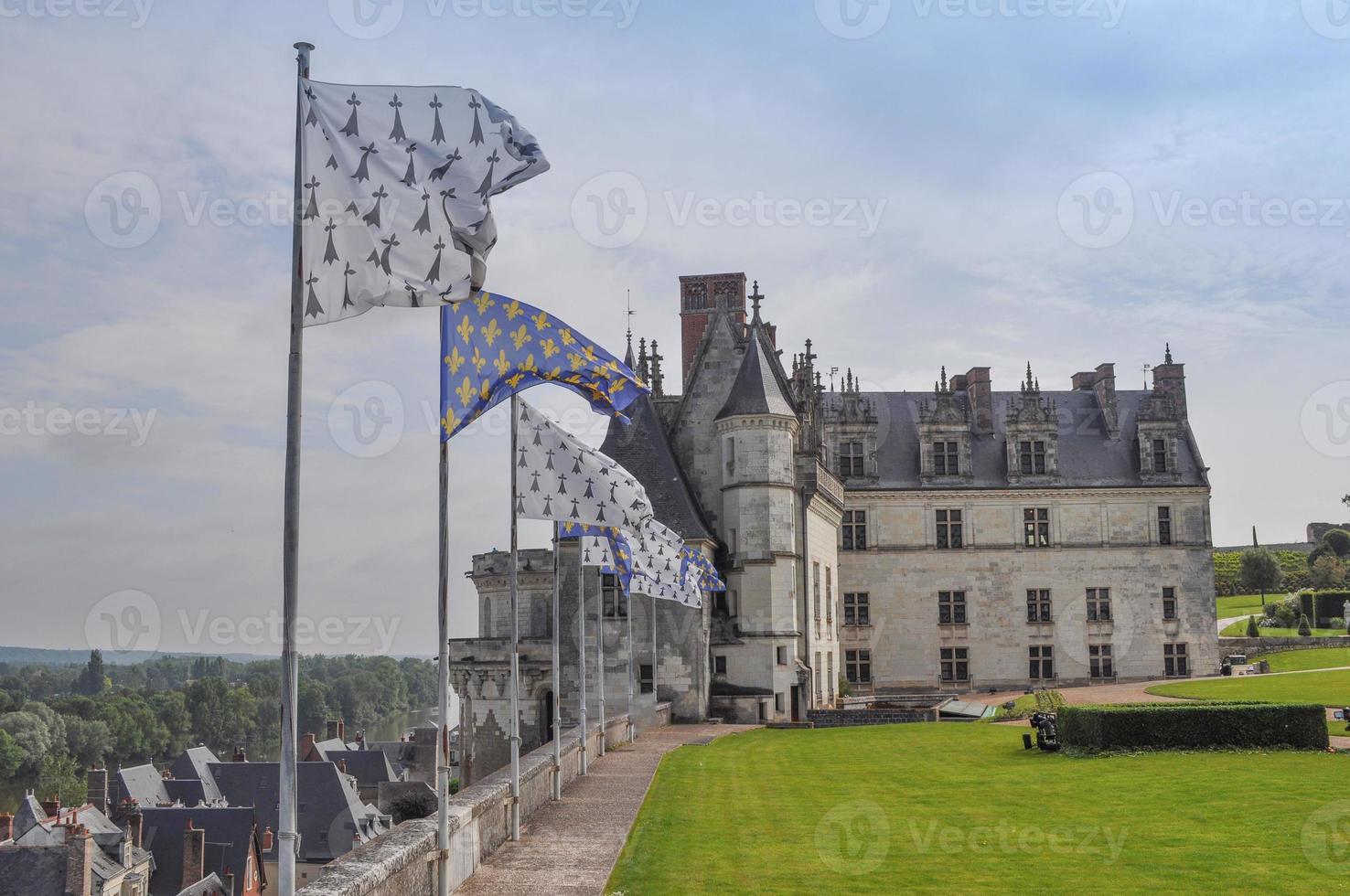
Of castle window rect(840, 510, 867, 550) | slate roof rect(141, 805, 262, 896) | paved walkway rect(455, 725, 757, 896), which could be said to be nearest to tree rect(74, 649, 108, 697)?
slate roof rect(141, 805, 262, 896)

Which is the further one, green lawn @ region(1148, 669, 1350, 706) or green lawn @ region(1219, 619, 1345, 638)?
green lawn @ region(1219, 619, 1345, 638)

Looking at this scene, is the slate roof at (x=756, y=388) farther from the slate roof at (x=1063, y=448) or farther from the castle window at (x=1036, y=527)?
the castle window at (x=1036, y=527)

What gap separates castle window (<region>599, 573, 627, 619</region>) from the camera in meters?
41.2

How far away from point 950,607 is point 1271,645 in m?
22.0

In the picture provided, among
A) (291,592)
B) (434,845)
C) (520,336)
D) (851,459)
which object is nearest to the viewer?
(291,592)

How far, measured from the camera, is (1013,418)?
55344 mm

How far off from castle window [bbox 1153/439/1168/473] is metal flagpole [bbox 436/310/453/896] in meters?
48.9

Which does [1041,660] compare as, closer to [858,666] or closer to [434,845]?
[858,666]

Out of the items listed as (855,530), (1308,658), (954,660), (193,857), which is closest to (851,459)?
(855,530)

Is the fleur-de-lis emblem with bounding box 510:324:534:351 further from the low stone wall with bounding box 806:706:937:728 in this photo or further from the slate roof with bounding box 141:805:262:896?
the slate roof with bounding box 141:805:262:896

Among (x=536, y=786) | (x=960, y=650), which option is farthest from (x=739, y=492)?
(x=536, y=786)

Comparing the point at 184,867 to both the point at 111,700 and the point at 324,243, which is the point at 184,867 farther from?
the point at 111,700

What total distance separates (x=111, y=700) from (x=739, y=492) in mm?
94287

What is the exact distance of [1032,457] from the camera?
55500 millimetres
